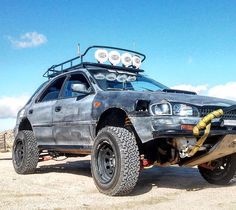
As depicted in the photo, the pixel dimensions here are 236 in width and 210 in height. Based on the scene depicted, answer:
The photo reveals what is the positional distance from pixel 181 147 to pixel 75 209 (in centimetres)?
146

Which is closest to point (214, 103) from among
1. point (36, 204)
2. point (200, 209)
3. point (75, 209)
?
point (200, 209)

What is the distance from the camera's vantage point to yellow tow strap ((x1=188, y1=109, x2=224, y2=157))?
462cm

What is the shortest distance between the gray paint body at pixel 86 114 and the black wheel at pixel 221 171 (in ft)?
3.54

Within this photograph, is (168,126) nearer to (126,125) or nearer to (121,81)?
(126,125)

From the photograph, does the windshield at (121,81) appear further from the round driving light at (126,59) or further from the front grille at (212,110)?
the front grille at (212,110)

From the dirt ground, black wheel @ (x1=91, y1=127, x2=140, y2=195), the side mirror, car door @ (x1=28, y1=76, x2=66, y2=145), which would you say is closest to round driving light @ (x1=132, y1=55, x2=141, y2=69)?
car door @ (x1=28, y1=76, x2=66, y2=145)

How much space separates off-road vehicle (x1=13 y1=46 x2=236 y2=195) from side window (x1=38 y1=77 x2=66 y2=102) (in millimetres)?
20

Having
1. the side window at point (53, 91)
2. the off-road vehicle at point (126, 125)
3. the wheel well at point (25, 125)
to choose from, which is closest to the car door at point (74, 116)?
the off-road vehicle at point (126, 125)

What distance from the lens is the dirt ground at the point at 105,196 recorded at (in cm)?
451

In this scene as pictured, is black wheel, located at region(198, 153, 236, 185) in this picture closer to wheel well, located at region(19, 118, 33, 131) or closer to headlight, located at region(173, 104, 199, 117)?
headlight, located at region(173, 104, 199, 117)

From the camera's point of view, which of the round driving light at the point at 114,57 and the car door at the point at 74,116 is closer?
the car door at the point at 74,116

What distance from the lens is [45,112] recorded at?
711cm

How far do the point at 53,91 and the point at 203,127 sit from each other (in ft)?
11.5

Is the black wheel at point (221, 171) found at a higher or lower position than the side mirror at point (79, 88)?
lower
